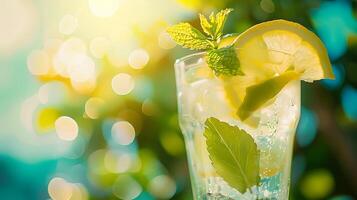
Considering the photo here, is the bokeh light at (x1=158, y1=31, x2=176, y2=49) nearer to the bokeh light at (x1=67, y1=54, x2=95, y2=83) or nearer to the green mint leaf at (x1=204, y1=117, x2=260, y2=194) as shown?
the bokeh light at (x1=67, y1=54, x2=95, y2=83)

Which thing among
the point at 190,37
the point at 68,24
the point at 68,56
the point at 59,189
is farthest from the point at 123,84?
the point at 190,37

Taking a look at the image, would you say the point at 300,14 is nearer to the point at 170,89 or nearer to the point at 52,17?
the point at 170,89

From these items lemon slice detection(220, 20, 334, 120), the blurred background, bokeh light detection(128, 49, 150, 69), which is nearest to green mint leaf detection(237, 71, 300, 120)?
lemon slice detection(220, 20, 334, 120)

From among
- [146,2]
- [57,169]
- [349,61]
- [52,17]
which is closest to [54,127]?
[57,169]

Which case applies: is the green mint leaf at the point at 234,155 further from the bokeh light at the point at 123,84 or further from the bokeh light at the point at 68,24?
the bokeh light at the point at 68,24

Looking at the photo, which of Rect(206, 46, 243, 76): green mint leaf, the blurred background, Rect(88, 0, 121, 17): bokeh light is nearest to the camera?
Rect(206, 46, 243, 76): green mint leaf

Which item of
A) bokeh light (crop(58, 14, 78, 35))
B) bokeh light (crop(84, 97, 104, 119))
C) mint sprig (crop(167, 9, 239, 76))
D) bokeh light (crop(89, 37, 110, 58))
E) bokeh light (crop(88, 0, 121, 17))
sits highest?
mint sprig (crop(167, 9, 239, 76))
